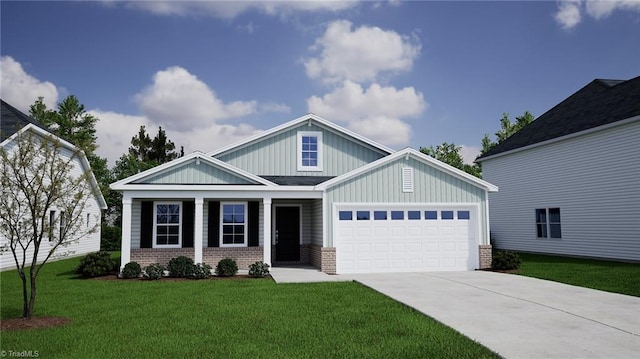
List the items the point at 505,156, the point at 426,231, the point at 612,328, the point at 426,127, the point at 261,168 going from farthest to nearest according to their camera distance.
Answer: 1. the point at 426,127
2. the point at 505,156
3. the point at 261,168
4. the point at 426,231
5. the point at 612,328

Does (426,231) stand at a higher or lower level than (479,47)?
lower

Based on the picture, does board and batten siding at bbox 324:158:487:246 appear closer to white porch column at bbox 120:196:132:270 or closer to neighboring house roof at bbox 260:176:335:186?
neighboring house roof at bbox 260:176:335:186

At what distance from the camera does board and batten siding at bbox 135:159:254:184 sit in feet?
52.5

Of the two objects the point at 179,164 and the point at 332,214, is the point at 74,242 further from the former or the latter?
the point at 332,214

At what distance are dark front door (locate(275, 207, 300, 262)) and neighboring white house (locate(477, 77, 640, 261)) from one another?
1293 centimetres

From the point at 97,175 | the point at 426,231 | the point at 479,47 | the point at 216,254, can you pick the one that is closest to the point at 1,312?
the point at 216,254

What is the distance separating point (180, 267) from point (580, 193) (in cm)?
1768

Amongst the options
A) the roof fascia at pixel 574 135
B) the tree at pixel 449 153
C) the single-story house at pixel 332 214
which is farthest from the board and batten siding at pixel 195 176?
the tree at pixel 449 153

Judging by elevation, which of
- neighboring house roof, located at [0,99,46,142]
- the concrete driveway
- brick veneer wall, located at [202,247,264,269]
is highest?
neighboring house roof, located at [0,99,46,142]

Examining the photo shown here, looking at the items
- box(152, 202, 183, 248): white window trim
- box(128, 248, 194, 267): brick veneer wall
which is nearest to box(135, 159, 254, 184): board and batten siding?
box(152, 202, 183, 248): white window trim

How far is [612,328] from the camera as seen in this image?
25.4ft

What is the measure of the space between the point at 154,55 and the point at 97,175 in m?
25.1

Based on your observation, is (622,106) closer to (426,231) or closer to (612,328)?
(426,231)

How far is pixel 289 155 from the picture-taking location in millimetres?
19547
